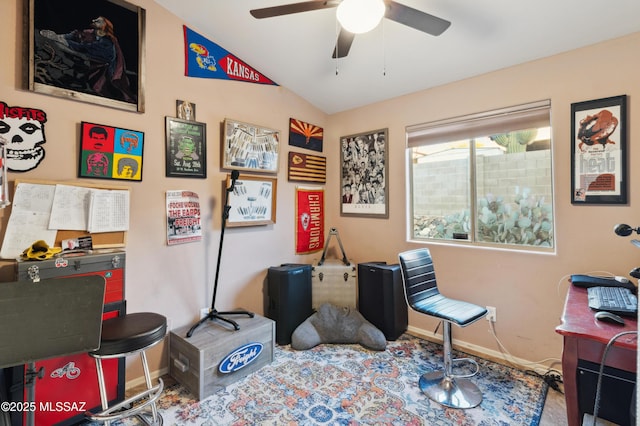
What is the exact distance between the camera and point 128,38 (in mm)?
2021

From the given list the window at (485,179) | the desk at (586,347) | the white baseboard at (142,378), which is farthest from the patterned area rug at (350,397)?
the window at (485,179)

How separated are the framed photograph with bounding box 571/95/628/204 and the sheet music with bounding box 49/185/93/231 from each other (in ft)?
10.7

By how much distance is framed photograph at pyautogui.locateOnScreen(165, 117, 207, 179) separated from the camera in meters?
2.23

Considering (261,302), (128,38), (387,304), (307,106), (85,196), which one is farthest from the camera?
(307,106)

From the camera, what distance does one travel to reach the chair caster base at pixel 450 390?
1.86 m

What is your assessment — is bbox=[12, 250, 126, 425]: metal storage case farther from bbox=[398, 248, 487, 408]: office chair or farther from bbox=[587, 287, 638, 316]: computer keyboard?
bbox=[587, 287, 638, 316]: computer keyboard

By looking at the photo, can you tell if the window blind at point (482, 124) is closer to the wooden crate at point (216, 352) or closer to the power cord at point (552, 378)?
the power cord at point (552, 378)

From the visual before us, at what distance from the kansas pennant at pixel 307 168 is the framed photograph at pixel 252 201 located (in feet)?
1.01

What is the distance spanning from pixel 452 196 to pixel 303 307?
1.76 meters

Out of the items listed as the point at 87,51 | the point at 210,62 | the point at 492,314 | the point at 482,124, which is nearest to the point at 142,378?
the point at 87,51

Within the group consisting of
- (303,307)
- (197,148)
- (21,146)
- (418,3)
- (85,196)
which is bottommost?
(303,307)

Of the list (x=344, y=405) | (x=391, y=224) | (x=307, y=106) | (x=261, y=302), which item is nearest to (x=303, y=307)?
(x=261, y=302)

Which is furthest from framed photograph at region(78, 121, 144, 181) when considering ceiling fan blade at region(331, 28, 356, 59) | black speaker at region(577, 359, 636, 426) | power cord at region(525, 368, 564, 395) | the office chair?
power cord at region(525, 368, 564, 395)

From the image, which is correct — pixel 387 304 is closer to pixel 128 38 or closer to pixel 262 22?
pixel 262 22
